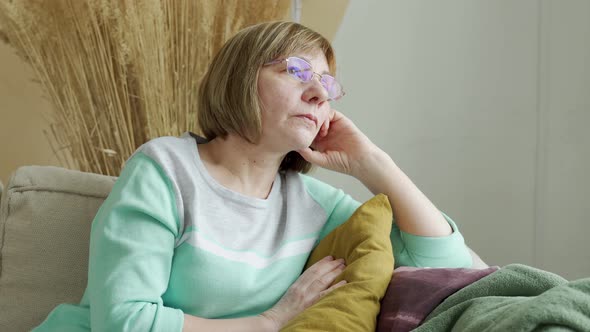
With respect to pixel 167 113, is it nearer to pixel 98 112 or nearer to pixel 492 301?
pixel 98 112

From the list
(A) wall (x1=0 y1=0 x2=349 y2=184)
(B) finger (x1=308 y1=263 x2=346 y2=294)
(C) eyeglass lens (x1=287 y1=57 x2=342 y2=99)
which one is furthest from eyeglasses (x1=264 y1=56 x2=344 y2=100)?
(A) wall (x1=0 y1=0 x2=349 y2=184)

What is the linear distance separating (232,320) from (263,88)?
19.1 inches

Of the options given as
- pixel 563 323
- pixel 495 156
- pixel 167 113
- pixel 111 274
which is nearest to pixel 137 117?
pixel 167 113

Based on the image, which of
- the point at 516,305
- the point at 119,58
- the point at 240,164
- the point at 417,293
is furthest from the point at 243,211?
the point at 119,58

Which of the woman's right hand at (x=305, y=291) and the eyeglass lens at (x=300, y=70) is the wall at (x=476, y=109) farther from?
the woman's right hand at (x=305, y=291)

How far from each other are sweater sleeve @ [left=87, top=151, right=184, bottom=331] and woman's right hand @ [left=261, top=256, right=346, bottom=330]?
197 mm

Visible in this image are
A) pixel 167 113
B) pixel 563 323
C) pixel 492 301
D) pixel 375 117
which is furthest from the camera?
pixel 375 117

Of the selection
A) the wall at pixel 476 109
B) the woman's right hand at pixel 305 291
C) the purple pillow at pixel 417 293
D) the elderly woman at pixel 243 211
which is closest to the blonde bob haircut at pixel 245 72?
the elderly woman at pixel 243 211

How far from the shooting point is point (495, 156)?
8.60 feet

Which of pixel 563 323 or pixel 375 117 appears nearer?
pixel 563 323

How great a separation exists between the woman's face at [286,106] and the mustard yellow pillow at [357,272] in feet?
0.68

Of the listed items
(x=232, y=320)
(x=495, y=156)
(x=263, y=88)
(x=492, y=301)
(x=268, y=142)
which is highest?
(x=263, y=88)

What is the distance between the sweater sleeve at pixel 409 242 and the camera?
160 centimetres

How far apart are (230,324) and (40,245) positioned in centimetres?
49
